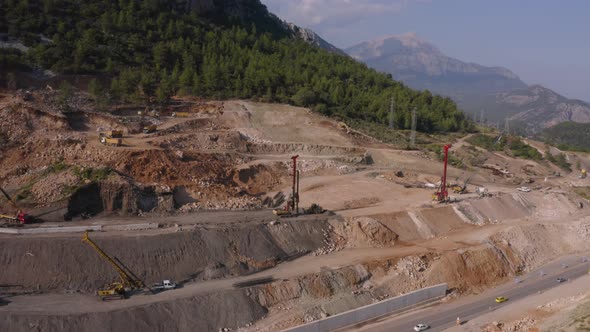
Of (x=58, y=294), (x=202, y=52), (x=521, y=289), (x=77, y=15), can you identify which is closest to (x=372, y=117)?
(x=202, y=52)

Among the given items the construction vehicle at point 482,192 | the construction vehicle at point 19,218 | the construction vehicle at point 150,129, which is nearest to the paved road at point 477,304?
the construction vehicle at point 482,192

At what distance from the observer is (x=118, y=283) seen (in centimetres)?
3027

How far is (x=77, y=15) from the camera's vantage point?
7806 centimetres

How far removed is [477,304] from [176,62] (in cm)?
5756

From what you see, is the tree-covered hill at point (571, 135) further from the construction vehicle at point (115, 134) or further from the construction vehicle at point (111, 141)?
the construction vehicle at point (111, 141)

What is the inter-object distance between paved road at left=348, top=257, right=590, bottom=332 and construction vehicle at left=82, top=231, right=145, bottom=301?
46.6ft

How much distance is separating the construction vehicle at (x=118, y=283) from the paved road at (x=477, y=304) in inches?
559

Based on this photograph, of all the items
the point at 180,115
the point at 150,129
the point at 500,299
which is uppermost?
the point at 180,115

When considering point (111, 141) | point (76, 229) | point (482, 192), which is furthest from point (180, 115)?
point (482, 192)

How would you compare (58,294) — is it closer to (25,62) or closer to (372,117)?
(25,62)

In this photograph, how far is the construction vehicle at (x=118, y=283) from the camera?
29.2 meters

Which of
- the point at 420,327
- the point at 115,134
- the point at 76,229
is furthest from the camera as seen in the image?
the point at 115,134

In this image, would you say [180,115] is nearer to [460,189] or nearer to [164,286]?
[164,286]

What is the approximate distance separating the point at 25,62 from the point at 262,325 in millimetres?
52175
